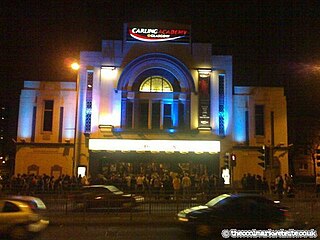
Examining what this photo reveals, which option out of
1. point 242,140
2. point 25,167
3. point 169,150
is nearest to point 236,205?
point 169,150

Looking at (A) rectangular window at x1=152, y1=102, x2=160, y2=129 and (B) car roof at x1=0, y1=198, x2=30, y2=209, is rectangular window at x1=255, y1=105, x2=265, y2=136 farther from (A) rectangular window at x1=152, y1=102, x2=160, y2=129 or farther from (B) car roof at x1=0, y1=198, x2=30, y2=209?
(B) car roof at x1=0, y1=198, x2=30, y2=209

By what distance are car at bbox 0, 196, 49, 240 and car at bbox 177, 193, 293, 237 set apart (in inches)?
194

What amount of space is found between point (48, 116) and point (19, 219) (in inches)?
941

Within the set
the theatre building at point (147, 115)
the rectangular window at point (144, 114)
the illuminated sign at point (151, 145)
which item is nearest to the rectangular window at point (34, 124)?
the theatre building at point (147, 115)

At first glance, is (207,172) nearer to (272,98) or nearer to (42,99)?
(272,98)

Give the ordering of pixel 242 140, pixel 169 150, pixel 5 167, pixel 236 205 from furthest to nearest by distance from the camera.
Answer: pixel 5 167 < pixel 242 140 < pixel 169 150 < pixel 236 205

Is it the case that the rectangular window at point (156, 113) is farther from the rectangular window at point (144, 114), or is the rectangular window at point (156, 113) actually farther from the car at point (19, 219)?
the car at point (19, 219)

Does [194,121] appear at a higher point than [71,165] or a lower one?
higher

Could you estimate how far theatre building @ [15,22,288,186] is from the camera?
111 feet

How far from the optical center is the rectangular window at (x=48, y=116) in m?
35.1

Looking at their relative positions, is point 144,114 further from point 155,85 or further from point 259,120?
point 259,120

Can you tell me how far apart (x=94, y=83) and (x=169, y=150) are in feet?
29.2

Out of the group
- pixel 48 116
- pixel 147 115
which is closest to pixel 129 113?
pixel 147 115

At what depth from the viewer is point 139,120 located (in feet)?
115
